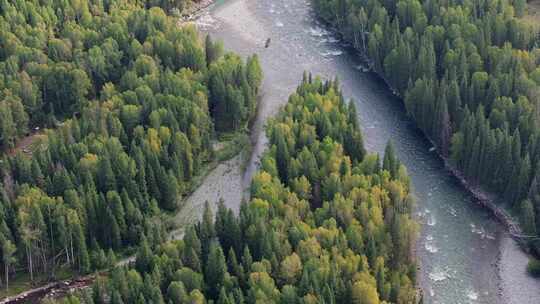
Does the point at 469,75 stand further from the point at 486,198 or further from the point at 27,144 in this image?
the point at 27,144

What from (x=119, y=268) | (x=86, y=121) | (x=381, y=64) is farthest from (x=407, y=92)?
(x=119, y=268)

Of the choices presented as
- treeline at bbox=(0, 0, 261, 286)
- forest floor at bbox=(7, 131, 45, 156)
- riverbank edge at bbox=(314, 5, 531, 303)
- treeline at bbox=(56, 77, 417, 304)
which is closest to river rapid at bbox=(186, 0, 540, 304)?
riverbank edge at bbox=(314, 5, 531, 303)

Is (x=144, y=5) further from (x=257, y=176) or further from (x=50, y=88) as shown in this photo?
(x=257, y=176)

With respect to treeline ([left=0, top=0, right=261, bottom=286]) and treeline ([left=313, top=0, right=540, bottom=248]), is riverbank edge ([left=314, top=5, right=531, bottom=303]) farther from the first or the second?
treeline ([left=0, top=0, right=261, bottom=286])

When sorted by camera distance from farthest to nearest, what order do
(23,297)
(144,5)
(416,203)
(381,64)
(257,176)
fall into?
(144,5), (381,64), (416,203), (257,176), (23,297)

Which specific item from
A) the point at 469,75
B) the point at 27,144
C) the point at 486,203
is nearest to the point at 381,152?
the point at 469,75

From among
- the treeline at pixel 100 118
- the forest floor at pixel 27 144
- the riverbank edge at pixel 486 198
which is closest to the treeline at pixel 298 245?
Result: the treeline at pixel 100 118

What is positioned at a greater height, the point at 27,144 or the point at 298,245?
the point at 298,245
